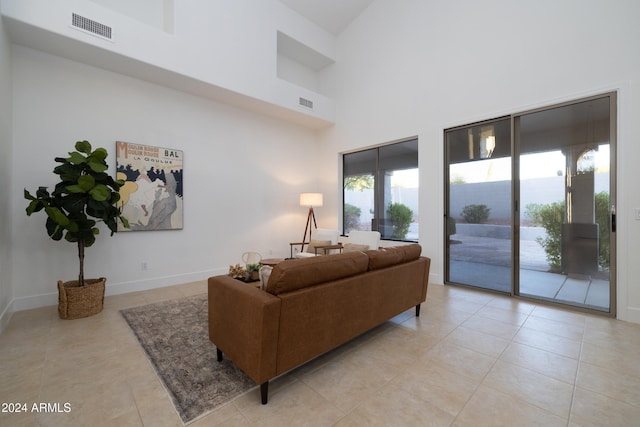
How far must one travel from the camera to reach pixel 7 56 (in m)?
2.80

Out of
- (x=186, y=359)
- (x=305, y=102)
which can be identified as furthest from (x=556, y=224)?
(x=305, y=102)

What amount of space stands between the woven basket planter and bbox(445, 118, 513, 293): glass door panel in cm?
477

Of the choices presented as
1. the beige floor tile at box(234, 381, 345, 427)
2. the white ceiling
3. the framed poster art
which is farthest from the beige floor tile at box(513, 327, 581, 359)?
the white ceiling

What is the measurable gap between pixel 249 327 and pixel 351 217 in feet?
14.8

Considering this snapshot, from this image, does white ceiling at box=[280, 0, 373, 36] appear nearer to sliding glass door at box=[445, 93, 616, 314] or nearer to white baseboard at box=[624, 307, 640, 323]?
sliding glass door at box=[445, 93, 616, 314]

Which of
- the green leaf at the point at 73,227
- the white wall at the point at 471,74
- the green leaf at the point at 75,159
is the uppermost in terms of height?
the white wall at the point at 471,74

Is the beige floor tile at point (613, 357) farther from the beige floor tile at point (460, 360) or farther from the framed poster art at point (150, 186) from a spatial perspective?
the framed poster art at point (150, 186)

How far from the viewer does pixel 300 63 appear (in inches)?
237

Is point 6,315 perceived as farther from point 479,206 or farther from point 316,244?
point 479,206

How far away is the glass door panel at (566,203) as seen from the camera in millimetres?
2967

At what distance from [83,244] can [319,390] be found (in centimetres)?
314

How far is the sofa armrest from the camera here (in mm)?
1500

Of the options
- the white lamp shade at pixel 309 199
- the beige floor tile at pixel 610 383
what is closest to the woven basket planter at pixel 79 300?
the white lamp shade at pixel 309 199

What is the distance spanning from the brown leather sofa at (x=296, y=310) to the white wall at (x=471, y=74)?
8.32 ft
